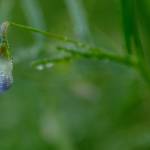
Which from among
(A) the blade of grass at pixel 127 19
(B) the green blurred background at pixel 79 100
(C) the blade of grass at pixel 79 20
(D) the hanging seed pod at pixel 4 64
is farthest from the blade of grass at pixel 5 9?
(D) the hanging seed pod at pixel 4 64

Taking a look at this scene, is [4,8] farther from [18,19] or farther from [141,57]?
[141,57]

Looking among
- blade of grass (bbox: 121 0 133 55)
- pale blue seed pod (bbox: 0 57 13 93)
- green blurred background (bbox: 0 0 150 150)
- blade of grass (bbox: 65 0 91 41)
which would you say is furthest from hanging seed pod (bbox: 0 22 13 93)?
green blurred background (bbox: 0 0 150 150)

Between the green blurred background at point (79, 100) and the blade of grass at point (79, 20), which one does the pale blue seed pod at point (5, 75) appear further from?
the green blurred background at point (79, 100)

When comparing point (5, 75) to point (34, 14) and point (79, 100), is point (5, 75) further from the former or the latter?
point (79, 100)

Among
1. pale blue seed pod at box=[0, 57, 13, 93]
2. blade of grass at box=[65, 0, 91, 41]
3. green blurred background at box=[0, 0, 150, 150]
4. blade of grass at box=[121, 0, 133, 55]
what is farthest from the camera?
green blurred background at box=[0, 0, 150, 150]

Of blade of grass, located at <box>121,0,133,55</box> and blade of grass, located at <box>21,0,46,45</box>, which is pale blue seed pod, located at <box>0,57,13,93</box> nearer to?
blade of grass, located at <box>121,0,133,55</box>

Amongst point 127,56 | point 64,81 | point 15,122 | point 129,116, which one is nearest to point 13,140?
point 15,122

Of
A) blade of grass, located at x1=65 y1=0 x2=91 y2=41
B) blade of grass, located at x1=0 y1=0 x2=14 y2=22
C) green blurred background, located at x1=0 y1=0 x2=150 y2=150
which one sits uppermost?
blade of grass, located at x1=0 y1=0 x2=14 y2=22

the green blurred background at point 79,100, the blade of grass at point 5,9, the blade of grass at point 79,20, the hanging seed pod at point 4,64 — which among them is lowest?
the green blurred background at point 79,100
